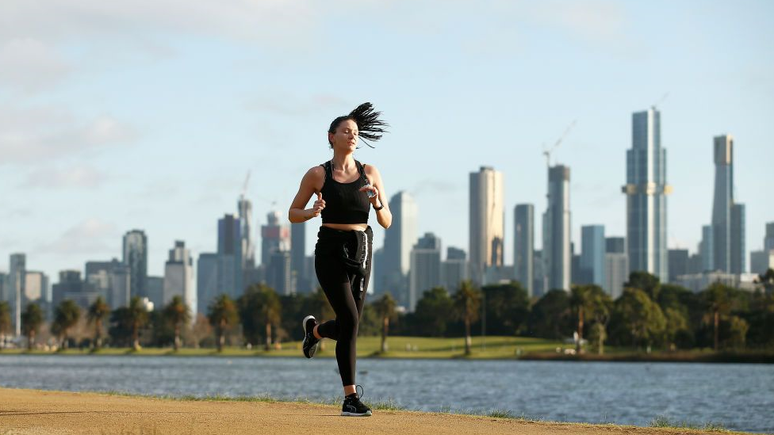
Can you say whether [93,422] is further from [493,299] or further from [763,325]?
Answer: [493,299]

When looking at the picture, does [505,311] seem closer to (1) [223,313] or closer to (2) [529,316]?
(2) [529,316]

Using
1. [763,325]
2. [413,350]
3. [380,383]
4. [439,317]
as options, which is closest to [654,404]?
[380,383]

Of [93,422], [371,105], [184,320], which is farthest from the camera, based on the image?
[184,320]

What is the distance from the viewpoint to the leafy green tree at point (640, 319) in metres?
142

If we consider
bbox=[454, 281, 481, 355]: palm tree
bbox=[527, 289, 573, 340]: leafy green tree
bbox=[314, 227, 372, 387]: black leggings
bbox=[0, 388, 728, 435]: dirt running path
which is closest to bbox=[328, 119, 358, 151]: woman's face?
bbox=[314, 227, 372, 387]: black leggings

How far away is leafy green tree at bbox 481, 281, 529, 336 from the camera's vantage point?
185 meters

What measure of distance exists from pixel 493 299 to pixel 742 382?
10907cm

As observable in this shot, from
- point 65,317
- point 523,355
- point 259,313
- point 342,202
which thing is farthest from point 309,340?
point 65,317

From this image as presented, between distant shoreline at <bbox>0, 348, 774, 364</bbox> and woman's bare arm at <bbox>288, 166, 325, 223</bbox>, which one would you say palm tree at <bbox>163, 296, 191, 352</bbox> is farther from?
woman's bare arm at <bbox>288, 166, 325, 223</bbox>

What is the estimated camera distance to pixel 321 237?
13797 millimetres

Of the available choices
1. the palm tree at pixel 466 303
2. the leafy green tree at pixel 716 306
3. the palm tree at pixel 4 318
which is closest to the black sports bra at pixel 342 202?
the leafy green tree at pixel 716 306

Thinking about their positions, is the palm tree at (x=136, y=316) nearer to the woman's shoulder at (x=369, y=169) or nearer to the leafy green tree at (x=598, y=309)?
the leafy green tree at (x=598, y=309)

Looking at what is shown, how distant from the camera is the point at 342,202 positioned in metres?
13.7

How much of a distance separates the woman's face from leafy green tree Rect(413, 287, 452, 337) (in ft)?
553
